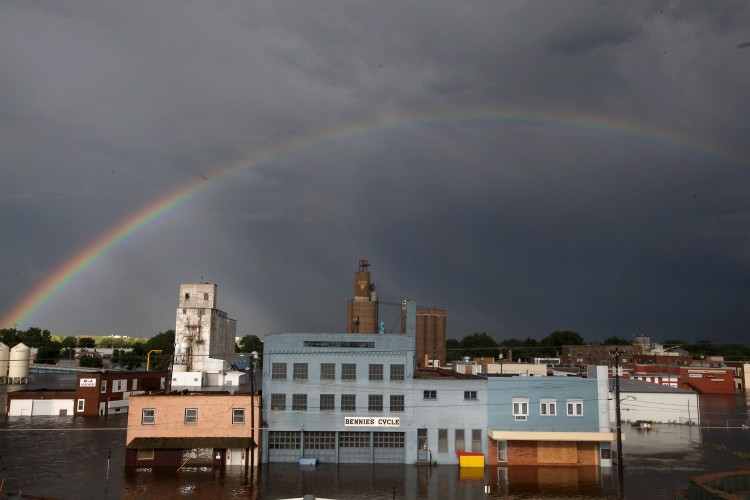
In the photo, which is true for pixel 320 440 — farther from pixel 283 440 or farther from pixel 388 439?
pixel 388 439

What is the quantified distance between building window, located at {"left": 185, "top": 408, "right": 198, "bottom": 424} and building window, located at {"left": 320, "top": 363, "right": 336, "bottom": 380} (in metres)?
10.7

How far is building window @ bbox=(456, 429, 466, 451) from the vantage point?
5094 cm

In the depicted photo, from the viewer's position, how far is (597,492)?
138 ft

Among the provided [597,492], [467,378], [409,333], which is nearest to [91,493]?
[409,333]

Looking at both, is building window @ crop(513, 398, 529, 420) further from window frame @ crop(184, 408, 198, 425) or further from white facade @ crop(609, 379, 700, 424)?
white facade @ crop(609, 379, 700, 424)

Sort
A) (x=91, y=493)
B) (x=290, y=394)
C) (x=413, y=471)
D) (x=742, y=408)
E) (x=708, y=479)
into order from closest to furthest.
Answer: (x=708, y=479), (x=91, y=493), (x=413, y=471), (x=290, y=394), (x=742, y=408)

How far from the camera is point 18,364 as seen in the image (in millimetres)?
152500

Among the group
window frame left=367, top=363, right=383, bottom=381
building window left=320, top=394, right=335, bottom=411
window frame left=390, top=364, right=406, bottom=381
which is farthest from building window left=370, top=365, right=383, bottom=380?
building window left=320, top=394, right=335, bottom=411

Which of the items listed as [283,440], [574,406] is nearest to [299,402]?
[283,440]

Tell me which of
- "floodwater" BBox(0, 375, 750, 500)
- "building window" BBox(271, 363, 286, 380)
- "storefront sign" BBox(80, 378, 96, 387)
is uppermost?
"building window" BBox(271, 363, 286, 380)

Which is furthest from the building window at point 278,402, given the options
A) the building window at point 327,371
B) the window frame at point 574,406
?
the window frame at point 574,406

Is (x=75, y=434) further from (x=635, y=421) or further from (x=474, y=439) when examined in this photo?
(x=635, y=421)

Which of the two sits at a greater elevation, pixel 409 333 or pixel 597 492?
pixel 409 333

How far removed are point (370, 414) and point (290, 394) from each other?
23.1ft
